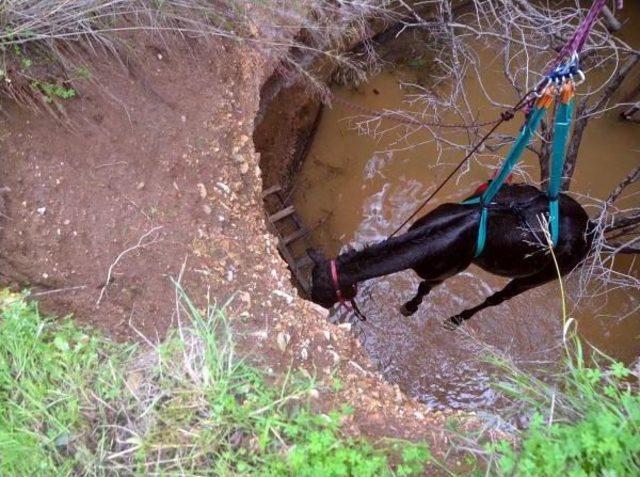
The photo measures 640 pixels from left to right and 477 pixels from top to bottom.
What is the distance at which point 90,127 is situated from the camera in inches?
129

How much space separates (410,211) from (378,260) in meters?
2.10

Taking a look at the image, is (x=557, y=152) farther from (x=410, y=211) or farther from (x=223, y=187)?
(x=410, y=211)

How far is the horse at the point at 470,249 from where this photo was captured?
337cm

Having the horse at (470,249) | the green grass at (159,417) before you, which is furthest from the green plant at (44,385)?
the horse at (470,249)

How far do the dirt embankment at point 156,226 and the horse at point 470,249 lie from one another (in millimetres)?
A: 350

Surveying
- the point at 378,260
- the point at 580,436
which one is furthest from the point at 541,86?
the point at 580,436

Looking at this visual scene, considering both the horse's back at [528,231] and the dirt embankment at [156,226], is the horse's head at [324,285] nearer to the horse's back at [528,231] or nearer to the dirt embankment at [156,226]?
the dirt embankment at [156,226]

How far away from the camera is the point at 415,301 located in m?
4.64

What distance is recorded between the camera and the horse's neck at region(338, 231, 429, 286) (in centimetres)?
334

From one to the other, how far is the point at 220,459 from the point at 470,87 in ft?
16.1

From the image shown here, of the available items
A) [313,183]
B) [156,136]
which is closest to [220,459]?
[156,136]

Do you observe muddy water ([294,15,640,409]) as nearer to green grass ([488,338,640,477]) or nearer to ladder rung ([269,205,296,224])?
ladder rung ([269,205,296,224])

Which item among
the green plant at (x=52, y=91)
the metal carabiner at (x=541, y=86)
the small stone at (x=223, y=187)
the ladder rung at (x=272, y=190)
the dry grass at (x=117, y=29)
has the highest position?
the metal carabiner at (x=541, y=86)

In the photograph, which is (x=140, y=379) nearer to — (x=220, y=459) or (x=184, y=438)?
(x=184, y=438)
